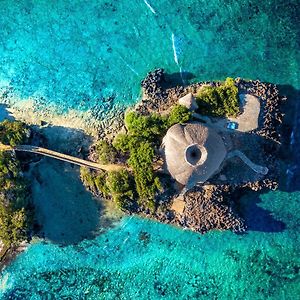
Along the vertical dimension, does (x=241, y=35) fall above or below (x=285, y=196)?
above

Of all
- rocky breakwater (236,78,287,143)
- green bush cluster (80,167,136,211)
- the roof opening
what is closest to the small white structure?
the roof opening

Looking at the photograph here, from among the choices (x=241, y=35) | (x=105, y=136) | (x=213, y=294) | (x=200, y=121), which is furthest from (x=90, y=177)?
(x=241, y=35)

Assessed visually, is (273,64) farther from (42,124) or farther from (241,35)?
(42,124)

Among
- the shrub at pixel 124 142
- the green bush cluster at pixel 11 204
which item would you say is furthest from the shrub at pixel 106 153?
the green bush cluster at pixel 11 204

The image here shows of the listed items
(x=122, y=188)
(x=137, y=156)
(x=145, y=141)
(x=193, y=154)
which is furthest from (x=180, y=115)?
(x=122, y=188)

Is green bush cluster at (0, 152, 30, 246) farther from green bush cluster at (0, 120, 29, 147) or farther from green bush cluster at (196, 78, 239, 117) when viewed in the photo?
green bush cluster at (196, 78, 239, 117)

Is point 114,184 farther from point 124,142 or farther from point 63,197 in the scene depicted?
point 63,197
